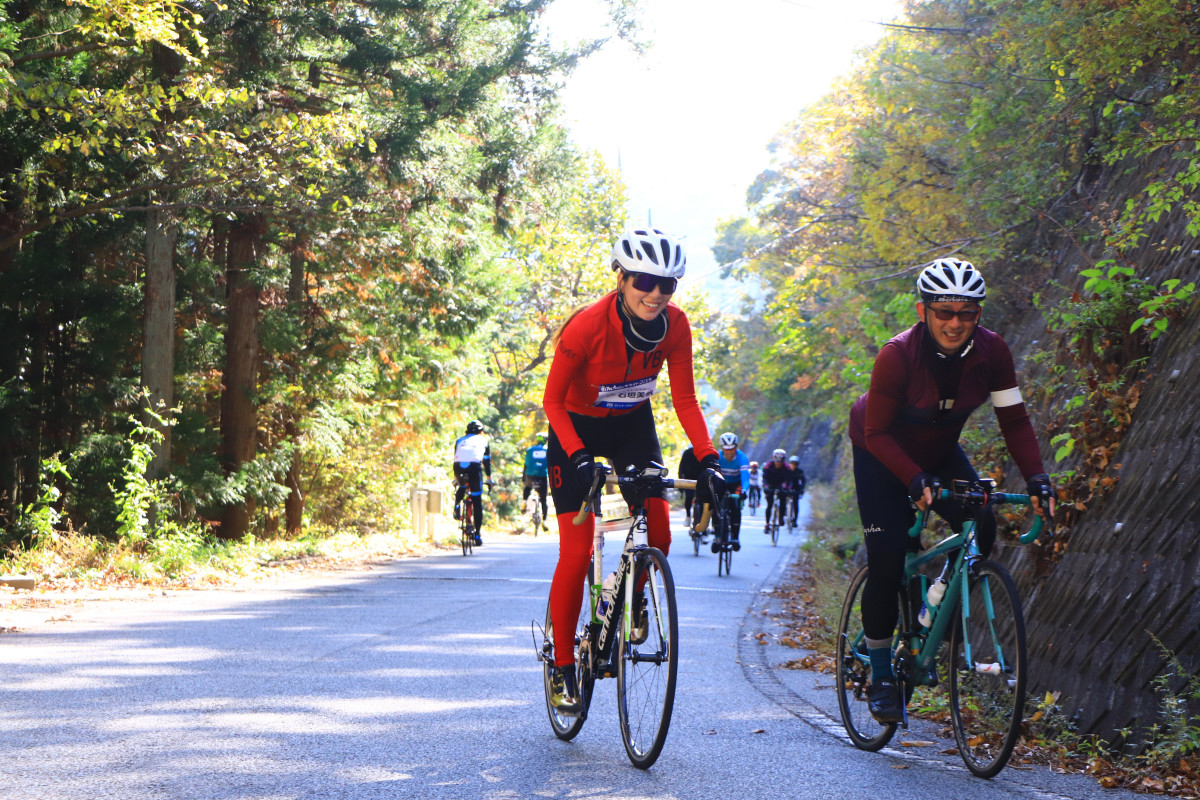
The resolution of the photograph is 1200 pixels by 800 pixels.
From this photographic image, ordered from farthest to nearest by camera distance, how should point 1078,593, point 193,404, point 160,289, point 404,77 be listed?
point 193,404
point 404,77
point 160,289
point 1078,593

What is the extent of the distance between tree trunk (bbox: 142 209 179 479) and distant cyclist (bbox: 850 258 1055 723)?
11790mm

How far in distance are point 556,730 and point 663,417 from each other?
44215mm

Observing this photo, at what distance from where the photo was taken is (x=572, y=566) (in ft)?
17.7

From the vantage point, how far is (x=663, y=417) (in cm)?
4966

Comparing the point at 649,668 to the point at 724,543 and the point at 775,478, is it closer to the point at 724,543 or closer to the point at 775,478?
the point at 724,543

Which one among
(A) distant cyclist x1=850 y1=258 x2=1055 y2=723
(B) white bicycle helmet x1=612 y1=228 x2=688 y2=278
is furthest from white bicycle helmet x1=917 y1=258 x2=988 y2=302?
(B) white bicycle helmet x1=612 y1=228 x2=688 y2=278

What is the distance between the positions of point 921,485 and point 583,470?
1.45m

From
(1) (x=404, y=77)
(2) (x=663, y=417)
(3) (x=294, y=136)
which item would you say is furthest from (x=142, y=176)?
(2) (x=663, y=417)

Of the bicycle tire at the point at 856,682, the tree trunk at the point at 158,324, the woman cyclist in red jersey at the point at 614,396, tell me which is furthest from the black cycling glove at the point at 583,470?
the tree trunk at the point at 158,324

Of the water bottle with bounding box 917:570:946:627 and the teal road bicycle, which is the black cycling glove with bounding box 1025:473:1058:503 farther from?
the water bottle with bounding box 917:570:946:627

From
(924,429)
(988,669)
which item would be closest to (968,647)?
(988,669)

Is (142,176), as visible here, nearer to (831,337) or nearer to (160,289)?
(160,289)

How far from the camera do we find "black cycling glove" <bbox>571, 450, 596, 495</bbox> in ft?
15.8

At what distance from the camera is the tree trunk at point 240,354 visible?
57.1 feet
